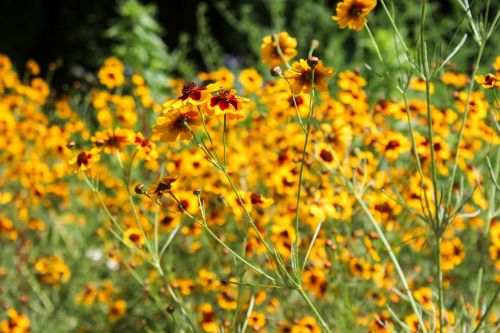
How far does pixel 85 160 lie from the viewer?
1883 mm

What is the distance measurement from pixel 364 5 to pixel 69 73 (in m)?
7.71

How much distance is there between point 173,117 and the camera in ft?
5.05

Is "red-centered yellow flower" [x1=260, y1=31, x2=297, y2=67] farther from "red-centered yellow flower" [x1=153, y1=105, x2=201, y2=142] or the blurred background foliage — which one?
the blurred background foliage

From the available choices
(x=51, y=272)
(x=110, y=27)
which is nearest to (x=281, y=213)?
(x=51, y=272)

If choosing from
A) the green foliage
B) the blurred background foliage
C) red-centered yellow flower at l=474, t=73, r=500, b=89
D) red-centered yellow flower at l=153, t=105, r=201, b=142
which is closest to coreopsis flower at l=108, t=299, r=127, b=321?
red-centered yellow flower at l=153, t=105, r=201, b=142

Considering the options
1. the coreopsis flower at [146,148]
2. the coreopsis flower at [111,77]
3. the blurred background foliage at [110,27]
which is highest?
the coreopsis flower at [146,148]

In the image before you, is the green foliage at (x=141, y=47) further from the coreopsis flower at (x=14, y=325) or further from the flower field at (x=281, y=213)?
the coreopsis flower at (x=14, y=325)

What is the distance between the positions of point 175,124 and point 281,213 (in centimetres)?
109

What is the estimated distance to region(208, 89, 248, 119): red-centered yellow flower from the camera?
1487 millimetres

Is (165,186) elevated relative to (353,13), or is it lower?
lower

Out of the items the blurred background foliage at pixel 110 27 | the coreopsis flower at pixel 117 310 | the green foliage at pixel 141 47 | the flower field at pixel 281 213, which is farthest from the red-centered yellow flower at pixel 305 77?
the blurred background foliage at pixel 110 27

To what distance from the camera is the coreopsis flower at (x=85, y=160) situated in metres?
1.86

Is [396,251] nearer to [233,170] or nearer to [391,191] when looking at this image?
[391,191]

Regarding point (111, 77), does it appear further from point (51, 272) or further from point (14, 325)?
point (14, 325)
